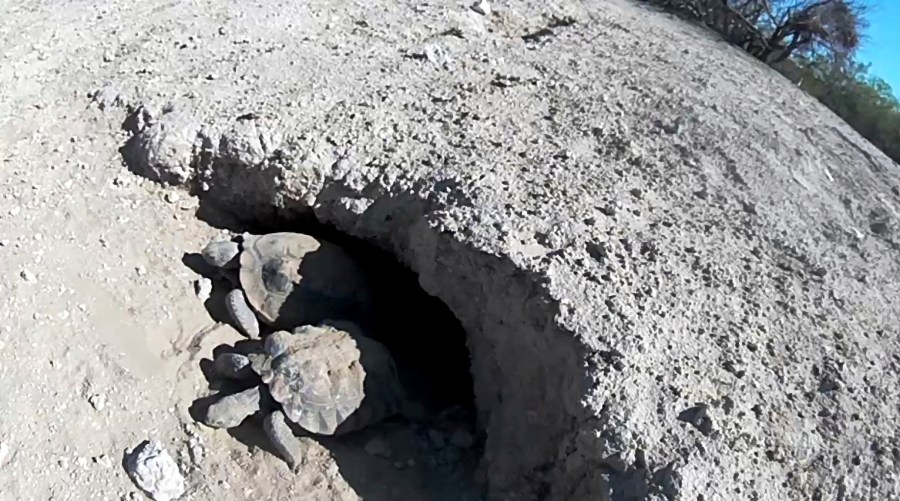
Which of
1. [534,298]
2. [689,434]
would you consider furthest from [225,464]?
[689,434]

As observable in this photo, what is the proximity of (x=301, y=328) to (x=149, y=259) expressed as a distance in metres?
0.83

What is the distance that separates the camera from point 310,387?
3.99m

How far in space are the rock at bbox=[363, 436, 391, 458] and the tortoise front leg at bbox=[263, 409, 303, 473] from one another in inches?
12.6

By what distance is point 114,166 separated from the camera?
4.66 metres

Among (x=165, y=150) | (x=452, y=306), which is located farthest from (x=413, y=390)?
(x=165, y=150)

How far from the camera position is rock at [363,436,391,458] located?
13.5 feet

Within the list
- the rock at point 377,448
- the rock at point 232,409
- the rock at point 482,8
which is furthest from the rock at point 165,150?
the rock at point 482,8

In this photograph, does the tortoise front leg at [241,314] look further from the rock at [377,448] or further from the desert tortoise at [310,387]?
the rock at [377,448]

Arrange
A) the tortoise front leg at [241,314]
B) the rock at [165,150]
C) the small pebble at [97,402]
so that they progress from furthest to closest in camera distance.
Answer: the rock at [165,150] < the tortoise front leg at [241,314] < the small pebble at [97,402]

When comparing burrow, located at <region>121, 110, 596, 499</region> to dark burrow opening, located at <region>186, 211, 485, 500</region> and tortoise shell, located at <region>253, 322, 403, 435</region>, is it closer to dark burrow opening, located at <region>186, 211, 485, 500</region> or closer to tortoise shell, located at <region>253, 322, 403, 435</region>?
dark burrow opening, located at <region>186, 211, 485, 500</region>

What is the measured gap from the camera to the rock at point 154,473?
363cm

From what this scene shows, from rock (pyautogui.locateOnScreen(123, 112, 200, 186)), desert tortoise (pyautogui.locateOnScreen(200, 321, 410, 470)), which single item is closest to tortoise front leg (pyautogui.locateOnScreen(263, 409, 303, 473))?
desert tortoise (pyautogui.locateOnScreen(200, 321, 410, 470))

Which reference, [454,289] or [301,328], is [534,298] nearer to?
[454,289]

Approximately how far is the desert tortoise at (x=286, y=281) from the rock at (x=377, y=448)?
685mm
